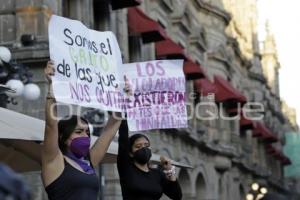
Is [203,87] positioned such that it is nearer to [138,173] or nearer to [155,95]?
[155,95]

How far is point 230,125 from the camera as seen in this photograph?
113ft

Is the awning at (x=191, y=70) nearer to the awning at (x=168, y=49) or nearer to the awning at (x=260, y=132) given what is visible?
the awning at (x=168, y=49)

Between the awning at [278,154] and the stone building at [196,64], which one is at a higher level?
the stone building at [196,64]

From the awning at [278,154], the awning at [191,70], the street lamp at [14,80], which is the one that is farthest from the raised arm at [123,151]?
the awning at [278,154]

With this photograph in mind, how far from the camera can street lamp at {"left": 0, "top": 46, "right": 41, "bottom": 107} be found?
375 inches

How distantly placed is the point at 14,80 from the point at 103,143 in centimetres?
472

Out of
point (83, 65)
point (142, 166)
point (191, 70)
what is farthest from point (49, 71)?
point (191, 70)

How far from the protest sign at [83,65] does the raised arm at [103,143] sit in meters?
0.34

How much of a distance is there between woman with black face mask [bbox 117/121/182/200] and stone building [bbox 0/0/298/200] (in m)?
1.51

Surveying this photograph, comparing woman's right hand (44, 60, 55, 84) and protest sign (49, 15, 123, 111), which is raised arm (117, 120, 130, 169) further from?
woman's right hand (44, 60, 55, 84)

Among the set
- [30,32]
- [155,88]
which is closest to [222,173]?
[30,32]

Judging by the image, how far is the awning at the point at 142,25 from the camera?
18812mm

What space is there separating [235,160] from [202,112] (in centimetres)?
667

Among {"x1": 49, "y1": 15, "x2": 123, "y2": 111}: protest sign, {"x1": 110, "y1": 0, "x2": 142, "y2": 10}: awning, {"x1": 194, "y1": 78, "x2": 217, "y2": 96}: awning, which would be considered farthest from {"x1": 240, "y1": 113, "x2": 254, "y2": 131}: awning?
{"x1": 49, "y1": 15, "x2": 123, "y2": 111}: protest sign
